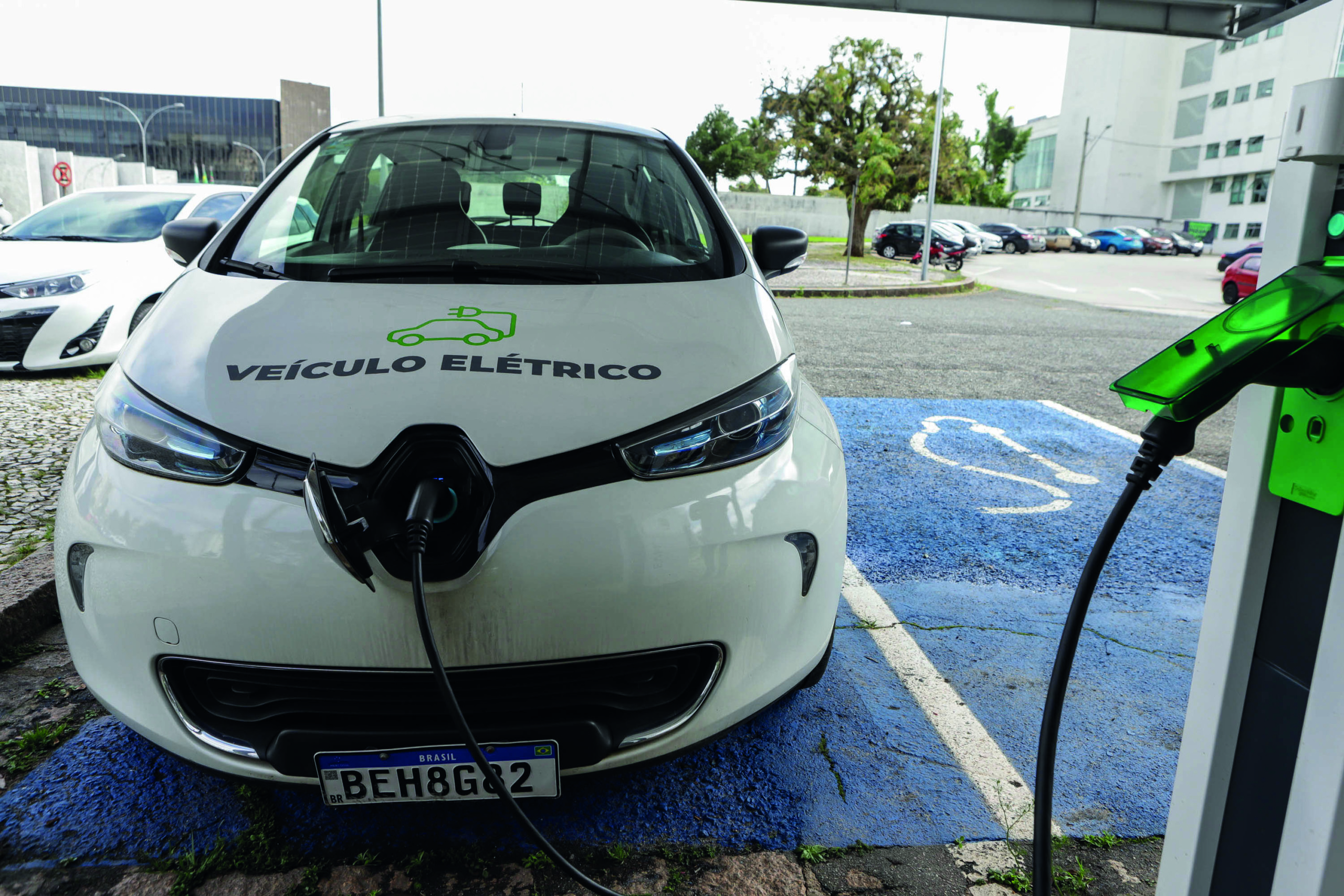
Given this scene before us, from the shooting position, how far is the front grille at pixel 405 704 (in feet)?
5.41

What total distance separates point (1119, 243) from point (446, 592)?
174 ft

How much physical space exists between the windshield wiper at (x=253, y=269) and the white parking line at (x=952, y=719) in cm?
200

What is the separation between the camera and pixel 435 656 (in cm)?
148

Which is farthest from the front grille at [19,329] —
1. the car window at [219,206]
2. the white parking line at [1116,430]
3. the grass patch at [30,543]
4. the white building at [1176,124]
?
the white building at [1176,124]

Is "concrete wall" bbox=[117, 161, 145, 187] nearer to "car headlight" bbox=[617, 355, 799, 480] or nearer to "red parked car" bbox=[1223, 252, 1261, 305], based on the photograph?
"red parked car" bbox=[1223, 252, 1261, 305]

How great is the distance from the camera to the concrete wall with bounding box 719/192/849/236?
47.8 m

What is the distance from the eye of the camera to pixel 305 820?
1.99m

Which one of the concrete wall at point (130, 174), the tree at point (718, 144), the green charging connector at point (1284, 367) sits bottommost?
the green charging connector at point (1284, 367)

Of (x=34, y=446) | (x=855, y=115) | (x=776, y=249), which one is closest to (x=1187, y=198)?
(x=855, y=115)

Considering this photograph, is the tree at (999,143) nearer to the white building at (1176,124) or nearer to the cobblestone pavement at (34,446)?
the white building at (1176,124)

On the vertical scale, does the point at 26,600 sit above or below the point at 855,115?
below

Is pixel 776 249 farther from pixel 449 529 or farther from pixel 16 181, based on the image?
pixel 16 181

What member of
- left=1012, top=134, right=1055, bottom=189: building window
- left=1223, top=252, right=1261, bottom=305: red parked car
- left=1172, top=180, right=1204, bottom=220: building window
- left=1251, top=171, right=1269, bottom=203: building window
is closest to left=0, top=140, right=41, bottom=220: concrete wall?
left=1223, top=252, right=1261, bottom=305: red parked car

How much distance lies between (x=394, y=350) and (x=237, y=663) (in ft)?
2.21
